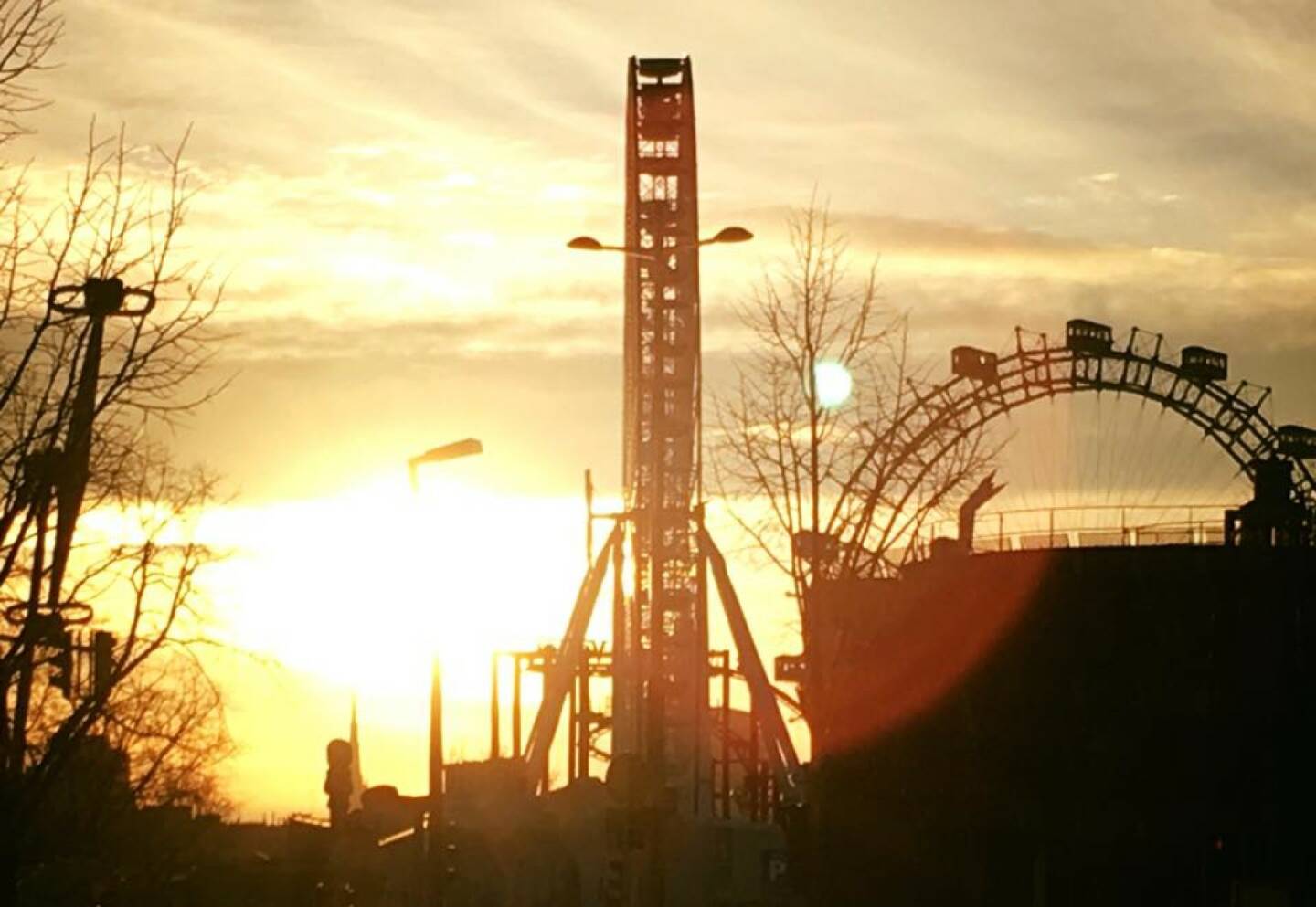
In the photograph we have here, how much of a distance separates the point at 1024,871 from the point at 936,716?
3703 millimetres

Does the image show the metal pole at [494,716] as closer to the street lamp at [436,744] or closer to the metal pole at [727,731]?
the metal pole at [727,731]

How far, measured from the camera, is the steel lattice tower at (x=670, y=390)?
60375 mm

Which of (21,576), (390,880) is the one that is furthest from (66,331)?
(390,880)

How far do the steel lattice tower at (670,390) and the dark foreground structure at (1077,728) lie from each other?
13.8 meters

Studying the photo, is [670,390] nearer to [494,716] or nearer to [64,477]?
[494,716]

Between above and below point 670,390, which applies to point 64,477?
below

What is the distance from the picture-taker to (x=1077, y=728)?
45.0 metres

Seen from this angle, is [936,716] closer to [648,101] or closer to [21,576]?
[648,101]

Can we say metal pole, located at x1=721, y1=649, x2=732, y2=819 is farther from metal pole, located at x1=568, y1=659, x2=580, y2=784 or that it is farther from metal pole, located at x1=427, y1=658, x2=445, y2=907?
metal pole, located at x1=427, y1=658, x2=445, y2=907

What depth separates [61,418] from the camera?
14.6m

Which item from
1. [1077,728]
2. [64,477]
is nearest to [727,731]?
[1077,728]

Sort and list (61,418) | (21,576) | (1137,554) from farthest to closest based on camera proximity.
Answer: (1137,554), (21,576), (61,418)

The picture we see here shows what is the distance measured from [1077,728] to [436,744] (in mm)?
22287

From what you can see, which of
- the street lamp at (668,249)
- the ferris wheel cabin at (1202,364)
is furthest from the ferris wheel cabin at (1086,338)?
the street lamp at (668,249)
